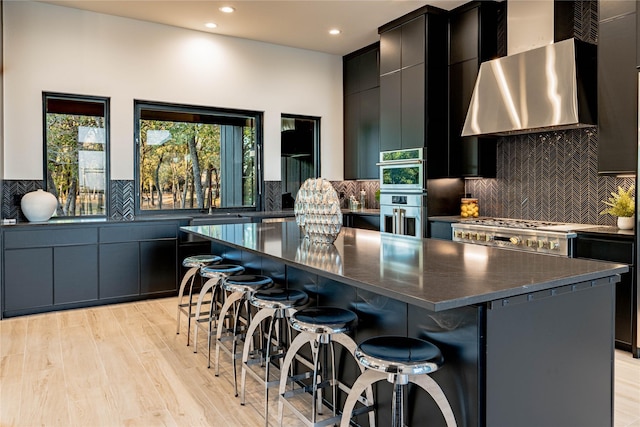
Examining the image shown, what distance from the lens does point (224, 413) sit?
2.49 m

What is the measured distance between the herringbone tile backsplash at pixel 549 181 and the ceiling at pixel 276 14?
171 centimetres

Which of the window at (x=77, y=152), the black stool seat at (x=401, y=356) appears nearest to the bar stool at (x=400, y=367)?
the black stool seat at (x=401, y=356)

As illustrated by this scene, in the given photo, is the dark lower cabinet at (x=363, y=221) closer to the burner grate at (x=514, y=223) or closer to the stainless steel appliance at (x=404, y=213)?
the stainless steel appliance at (x=404, y=213)

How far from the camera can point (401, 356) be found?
5.26ft

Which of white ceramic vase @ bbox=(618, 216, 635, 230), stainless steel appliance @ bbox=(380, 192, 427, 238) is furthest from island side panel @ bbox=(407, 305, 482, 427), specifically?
stainless steel appliance @ bbox=(380, 192, 427, 238)

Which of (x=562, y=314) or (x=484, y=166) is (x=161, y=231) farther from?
(x=562, y=314)

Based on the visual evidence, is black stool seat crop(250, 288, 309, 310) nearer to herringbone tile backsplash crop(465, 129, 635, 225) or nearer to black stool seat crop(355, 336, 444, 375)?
Result: black stool seat crop(355, 336, 444, 375)

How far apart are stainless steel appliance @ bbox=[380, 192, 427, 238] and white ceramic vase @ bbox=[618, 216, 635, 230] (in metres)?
1.83

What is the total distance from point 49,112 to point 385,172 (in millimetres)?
3780

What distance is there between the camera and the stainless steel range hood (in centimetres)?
371

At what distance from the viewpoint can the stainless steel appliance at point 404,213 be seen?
Answer: 495 centimetres

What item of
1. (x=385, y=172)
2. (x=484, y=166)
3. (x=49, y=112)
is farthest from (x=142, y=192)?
(x=484, y=166)

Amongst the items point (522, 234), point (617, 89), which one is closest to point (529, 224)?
point (522, 234)

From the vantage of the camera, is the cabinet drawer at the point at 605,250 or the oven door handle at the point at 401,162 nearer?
the cabinet drawer at the point at 605,250
